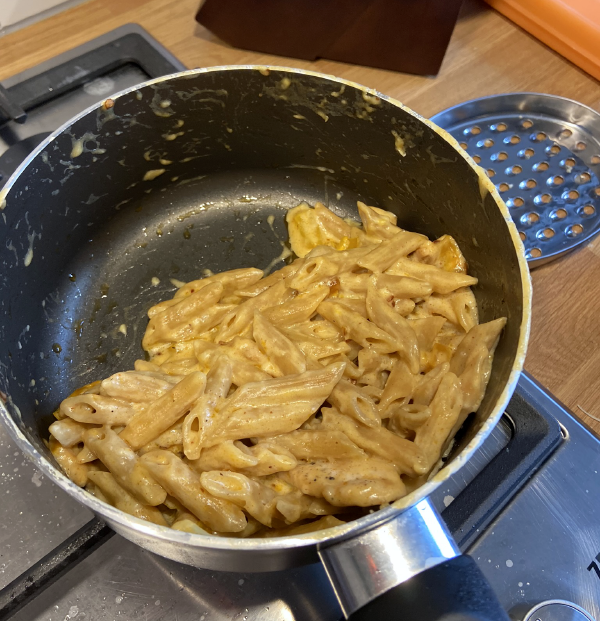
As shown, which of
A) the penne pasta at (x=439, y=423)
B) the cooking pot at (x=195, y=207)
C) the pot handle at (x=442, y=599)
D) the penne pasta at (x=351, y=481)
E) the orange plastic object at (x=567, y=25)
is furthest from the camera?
the orange plastic object at (x=567, y=25)

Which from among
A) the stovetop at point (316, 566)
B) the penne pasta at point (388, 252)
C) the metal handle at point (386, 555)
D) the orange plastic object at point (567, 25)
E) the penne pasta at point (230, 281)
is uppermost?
the orange plastic object at point (567, 25)

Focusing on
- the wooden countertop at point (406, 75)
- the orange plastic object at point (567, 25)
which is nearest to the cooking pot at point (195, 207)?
the wooden countertop at point (406, 75)

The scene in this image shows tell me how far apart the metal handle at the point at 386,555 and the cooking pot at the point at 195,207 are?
0.04 m

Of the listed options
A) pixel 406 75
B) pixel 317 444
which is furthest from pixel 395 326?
pixel 406 75

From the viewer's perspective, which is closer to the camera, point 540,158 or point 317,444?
point 317,444

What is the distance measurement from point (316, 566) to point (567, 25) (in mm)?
1825

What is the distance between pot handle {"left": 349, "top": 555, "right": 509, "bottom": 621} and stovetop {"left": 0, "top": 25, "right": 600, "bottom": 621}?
1.36 feet

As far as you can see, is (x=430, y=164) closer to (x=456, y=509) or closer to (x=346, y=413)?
(x=346, y=413)

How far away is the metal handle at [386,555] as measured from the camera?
70 centimetres

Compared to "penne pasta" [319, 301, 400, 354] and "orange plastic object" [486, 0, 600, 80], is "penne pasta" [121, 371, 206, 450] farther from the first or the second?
"orange plastic object" [486, 0, 600, 80]

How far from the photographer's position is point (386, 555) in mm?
713

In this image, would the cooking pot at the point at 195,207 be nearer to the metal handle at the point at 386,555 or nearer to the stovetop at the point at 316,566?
the metal handle at the point at 386,555

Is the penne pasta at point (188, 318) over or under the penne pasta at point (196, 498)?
over

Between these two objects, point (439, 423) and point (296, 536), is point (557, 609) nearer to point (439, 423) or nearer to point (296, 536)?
point (439, 423)
